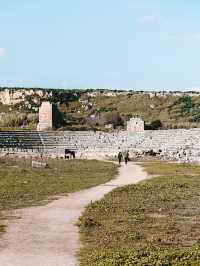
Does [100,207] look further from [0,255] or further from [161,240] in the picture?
[0,255]

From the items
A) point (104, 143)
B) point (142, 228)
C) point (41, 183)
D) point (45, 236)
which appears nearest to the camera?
point (45, 236)

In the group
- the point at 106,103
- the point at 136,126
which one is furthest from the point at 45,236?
the point at 106,103

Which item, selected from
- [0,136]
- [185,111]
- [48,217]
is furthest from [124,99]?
[48,217]

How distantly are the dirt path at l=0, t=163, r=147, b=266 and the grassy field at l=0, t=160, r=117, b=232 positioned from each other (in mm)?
840

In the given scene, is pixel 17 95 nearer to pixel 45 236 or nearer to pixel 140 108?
pixel 140 108

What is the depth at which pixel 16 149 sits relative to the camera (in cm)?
7400

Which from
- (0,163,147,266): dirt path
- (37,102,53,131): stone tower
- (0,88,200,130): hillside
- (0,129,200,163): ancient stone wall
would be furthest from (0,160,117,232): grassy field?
(0,88,200,130): hillside

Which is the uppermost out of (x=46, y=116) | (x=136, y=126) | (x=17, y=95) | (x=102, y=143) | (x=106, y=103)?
(x=17, y=95)

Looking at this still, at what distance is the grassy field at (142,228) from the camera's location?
15.4 meters

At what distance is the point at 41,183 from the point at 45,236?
1708 cm

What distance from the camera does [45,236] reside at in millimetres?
18375

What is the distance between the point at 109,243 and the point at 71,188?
52.0 feet

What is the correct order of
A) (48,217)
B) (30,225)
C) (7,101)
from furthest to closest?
(7,101) < (48,217) < (30,225)

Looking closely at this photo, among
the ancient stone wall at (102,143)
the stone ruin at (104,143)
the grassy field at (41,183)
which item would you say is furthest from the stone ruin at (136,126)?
the grassy field at (41,183)
